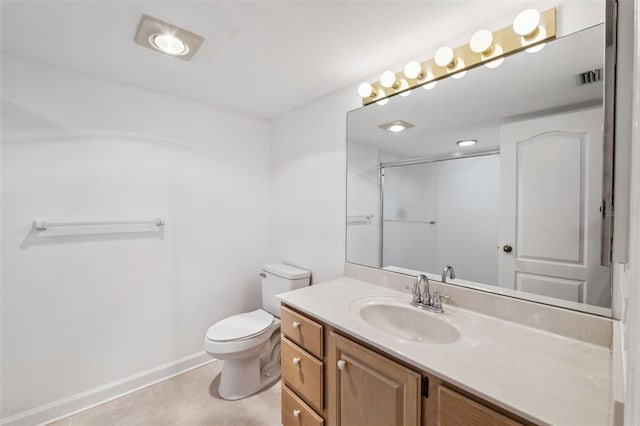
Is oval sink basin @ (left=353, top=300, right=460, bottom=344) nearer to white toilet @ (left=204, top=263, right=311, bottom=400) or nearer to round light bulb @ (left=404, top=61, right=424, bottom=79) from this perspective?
white toilet @ (left=204, top=263, right=311, bottom=400)

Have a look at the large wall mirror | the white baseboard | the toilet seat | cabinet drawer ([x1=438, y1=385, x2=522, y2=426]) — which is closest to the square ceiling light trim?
the large wall mirror

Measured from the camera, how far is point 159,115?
2004 mm

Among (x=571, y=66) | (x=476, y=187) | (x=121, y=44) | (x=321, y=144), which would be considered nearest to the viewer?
(x=571, y=66)

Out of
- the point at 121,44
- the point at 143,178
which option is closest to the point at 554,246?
the point at 121,44

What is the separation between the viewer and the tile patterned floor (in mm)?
1627

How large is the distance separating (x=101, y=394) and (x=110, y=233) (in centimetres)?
104

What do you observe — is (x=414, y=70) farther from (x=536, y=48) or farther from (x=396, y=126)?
(x=536, y=48)

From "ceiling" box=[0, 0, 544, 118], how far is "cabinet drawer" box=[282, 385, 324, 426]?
6.01 feet

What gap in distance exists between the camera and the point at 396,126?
1642mm

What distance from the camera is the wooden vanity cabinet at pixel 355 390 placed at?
811 mm

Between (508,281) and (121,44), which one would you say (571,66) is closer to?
(508,281)

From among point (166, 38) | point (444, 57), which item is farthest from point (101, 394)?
point (444, 57)

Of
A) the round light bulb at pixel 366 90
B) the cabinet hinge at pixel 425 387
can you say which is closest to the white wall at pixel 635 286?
the cabinet hinge at pixel 425 387

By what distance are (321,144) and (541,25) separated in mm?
1334
